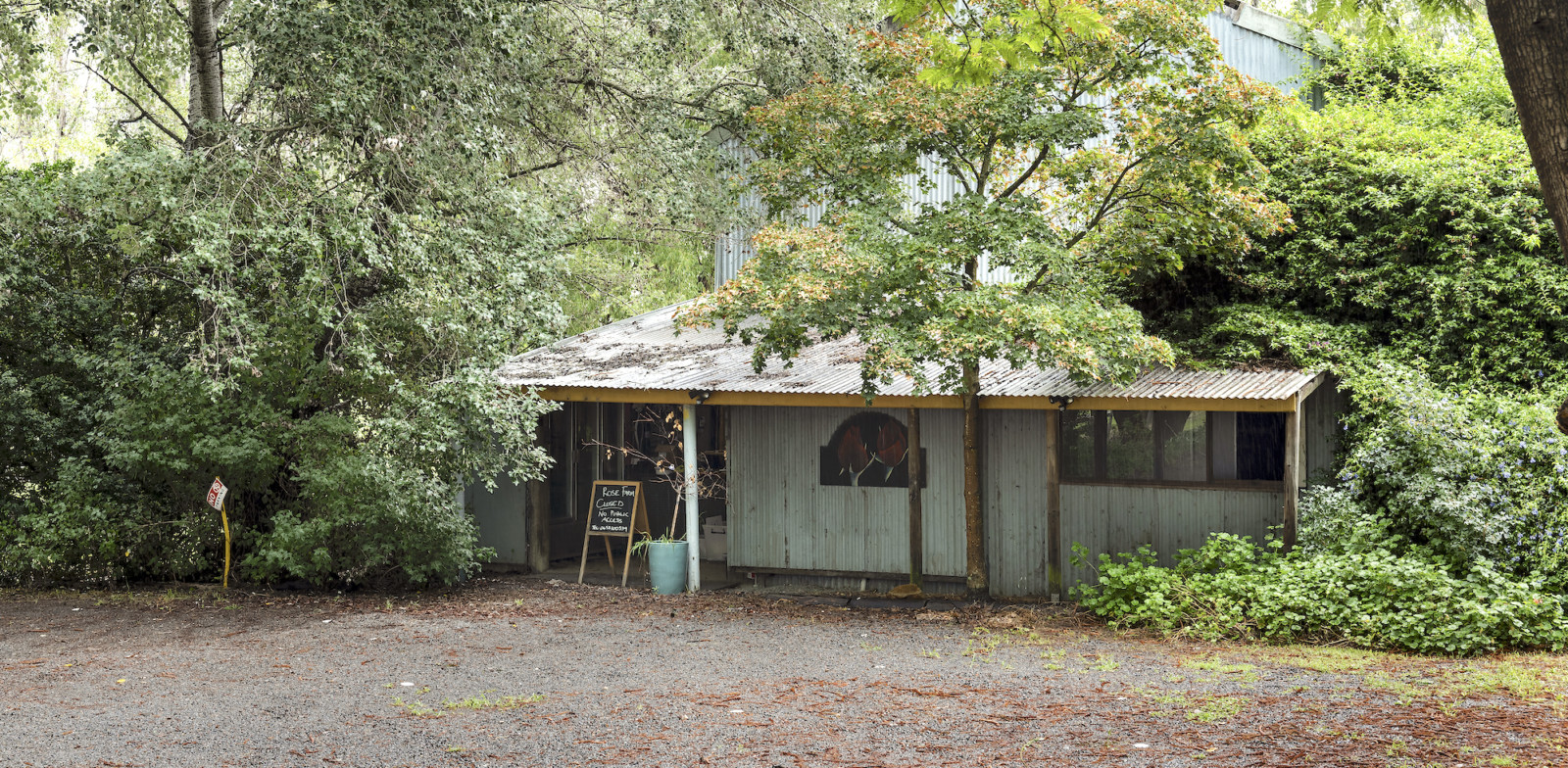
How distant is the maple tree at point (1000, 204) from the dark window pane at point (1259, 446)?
1.28 meters

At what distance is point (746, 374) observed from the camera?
11.8 m

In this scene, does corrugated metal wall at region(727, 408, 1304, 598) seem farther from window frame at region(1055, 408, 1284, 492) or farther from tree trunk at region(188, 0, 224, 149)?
tree trunk at region(188, 0, 224, 149)

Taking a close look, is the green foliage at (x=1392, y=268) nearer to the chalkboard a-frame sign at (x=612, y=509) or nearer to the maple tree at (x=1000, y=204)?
the maple tree at (x=1000, y=204)

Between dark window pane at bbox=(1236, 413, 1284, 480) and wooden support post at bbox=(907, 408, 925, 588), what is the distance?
2.92 meters

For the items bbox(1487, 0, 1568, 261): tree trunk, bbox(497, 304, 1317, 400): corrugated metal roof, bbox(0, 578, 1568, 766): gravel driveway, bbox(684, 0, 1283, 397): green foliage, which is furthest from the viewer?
bbox(497, 304, 1317, 400): corrugated metal roof

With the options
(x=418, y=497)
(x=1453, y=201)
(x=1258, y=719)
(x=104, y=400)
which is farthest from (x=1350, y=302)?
(x=104, y=400)

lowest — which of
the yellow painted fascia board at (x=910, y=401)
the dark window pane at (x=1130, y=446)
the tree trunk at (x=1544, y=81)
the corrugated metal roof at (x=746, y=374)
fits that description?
the dark window pane at (x=1130, y=446)

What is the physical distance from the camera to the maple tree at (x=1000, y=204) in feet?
30.6

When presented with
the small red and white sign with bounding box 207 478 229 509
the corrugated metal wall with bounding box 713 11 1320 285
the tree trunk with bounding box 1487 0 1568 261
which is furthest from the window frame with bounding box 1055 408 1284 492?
the small red and white sign with bounding box 207 478 229 509

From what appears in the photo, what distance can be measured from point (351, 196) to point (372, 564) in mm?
3565

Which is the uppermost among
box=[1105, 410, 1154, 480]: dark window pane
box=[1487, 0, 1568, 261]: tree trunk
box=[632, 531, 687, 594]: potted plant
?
box=[1487, 0, 1568, 261]: tree trunk

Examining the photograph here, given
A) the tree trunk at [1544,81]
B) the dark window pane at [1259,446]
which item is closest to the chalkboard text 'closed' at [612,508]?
the dark window pane at [1259,446]

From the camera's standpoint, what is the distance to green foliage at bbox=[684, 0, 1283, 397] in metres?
9.33

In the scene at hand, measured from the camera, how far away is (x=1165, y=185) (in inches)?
398
